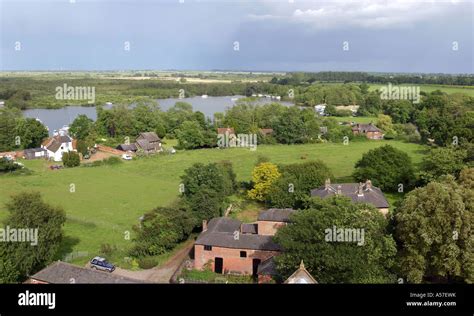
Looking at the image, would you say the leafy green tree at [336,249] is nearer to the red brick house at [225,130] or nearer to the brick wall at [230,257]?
the brick wall at [230,257]

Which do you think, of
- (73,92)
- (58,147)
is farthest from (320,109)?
(58,147)

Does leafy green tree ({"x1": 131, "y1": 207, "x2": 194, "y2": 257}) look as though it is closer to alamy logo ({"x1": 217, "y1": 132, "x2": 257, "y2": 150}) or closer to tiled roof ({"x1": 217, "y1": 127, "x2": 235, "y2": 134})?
alamy logo ({"x1": 217, "y1": 132, "x2": 257, "y2": 150})

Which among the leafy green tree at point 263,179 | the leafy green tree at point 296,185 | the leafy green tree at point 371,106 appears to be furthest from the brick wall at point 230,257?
the leafy green tree at point 371,106

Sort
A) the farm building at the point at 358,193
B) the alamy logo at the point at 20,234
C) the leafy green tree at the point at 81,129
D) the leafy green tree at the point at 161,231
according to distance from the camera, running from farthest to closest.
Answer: the leafy green tree at the point at 81,129 → the farm building at the point at 358,193 → the leafy green tree at the point at 161,231 → the alamy logo at the point at 20,234

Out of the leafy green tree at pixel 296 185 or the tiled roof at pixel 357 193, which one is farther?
the leafy green tree at pixel 296 185

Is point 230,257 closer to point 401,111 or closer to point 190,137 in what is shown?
point 190,137

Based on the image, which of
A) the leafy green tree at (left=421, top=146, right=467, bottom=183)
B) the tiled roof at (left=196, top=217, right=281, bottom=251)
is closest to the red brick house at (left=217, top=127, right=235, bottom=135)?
the leafy green tree at (left=421, top=146, right=467, bottom=183)
